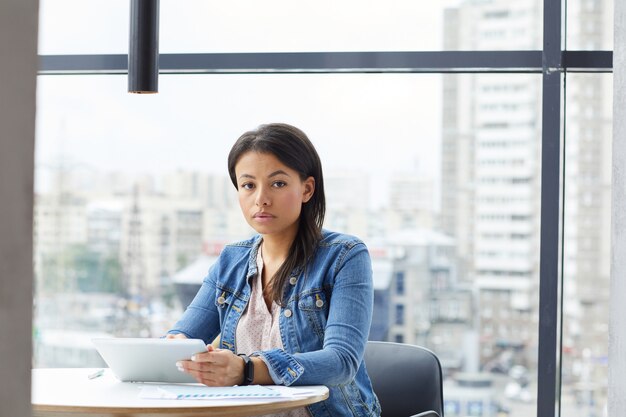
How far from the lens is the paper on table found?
1871 millimetres

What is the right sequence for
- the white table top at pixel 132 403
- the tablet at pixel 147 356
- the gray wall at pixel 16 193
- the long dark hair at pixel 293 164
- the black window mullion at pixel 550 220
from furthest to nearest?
the black window mullion at pixel 550 220, the long dark hair at pixel 293 164, the tablet at pixel 147 356, the white table top at pixel 132 403, the gray wall at pixel 16 193

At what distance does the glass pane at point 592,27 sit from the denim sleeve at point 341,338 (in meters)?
1.38

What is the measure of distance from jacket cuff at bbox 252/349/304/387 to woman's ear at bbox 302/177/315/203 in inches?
20.8

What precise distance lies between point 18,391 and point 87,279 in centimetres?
321

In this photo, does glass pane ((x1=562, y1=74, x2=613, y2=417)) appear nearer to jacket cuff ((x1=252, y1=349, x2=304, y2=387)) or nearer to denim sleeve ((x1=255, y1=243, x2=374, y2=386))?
denim sleeve ((x1=255, y1=243, x2=374, y2=386))

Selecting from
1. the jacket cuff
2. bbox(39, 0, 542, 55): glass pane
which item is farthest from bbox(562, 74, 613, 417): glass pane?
the jacket cuff

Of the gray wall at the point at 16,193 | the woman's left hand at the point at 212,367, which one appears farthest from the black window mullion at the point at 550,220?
the gray wall at the point at 16,193

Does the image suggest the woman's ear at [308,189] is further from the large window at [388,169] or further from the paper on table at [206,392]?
the large window at [388,169]

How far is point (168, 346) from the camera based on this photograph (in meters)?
1.95

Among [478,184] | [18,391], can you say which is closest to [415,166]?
[478,184]

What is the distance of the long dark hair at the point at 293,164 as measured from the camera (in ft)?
7.70

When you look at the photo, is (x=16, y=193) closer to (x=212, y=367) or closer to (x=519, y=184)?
(x=212, y=367)

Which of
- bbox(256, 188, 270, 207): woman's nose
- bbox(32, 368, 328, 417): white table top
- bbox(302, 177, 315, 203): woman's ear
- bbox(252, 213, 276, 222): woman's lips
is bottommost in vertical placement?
bbox(32, 368, 328, 417): white table top

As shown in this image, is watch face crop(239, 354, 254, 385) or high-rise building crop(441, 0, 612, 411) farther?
high-rise building crop(441, 0, 612, 411)
